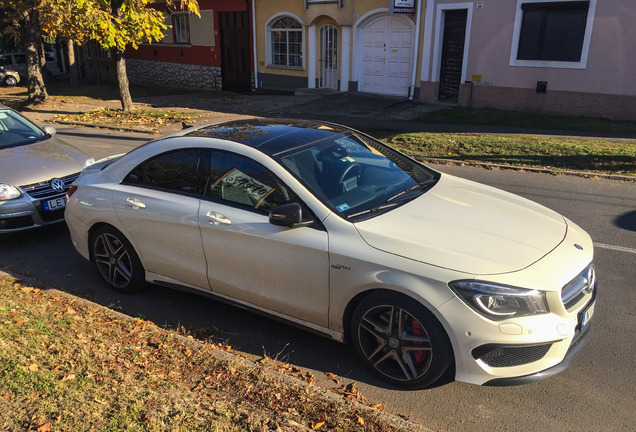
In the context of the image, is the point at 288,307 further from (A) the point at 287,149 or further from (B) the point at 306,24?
(B) the point at 306,24

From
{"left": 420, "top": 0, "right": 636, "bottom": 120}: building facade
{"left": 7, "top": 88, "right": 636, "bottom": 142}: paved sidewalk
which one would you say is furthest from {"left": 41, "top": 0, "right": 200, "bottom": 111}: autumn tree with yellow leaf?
{"left": 420, "top": 0, "right": 636, "bottom": 120}: building facade

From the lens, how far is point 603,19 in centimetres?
1427

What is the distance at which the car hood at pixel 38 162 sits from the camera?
6.78m

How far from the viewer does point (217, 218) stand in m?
4.43

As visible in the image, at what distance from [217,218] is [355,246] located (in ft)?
4.27

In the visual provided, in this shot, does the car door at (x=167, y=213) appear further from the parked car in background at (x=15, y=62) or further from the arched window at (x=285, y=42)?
the parked car in background at (x=15, y=62)

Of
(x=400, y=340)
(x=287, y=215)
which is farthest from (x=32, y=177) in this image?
(x=400, y=340)

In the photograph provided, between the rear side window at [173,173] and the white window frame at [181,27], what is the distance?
80.1 feet

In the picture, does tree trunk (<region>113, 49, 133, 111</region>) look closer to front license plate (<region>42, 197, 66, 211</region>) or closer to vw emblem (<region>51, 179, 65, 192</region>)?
vw emblem (<region>51, 179, 65, 192</region>)

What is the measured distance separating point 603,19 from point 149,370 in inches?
594

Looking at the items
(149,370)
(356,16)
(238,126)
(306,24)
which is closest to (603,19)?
(356,16)

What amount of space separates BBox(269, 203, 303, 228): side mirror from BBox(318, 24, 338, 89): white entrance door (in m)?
A: 18.5

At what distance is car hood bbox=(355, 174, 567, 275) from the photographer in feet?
11.6

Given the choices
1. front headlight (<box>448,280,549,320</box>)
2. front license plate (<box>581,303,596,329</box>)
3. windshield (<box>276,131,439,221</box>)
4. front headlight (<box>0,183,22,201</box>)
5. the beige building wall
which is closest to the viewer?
front headlight (<box>448,280,549,320</box>)
